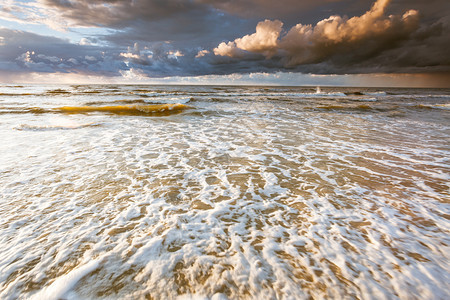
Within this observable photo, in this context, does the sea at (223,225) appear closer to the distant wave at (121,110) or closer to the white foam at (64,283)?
the white foam at (64,283)

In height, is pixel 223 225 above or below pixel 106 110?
above

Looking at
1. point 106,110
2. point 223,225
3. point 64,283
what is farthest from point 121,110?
point 64,283

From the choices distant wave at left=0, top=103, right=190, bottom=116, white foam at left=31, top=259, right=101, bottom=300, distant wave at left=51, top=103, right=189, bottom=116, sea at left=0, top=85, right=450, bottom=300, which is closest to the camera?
white foam at left=31, top=259, right=101, bottom=300

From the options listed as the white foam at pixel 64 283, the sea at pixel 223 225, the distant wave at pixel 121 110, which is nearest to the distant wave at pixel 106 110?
the distant wave at pixel 121 110

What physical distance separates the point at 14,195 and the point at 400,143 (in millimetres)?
10124

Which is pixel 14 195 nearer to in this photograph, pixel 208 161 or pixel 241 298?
pixel 208 161

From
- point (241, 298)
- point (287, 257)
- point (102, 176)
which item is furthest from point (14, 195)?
point (287, 257)

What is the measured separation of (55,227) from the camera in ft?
9.48

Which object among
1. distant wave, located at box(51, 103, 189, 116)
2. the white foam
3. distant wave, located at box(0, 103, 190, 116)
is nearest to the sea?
the white foam

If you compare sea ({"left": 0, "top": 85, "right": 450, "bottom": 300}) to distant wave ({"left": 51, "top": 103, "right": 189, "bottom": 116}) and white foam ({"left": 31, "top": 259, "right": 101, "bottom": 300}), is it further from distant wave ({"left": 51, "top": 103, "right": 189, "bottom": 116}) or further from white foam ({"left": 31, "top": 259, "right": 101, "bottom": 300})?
distant wave ({"left": 51, "top": 103, "right": 189, "bottom": 116})

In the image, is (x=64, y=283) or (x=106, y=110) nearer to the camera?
(x=64, y=283)

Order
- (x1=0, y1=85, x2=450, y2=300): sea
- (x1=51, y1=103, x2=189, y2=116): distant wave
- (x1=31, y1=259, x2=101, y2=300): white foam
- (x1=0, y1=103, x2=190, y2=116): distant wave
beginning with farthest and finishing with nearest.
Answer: (x1=51, y1=103, x2=189, y2=116): distant wave → (x1=0, y1=103, x2=190, y2=116): distant wave → (x1=0, y1=85, x2=450, y2=300): sea → (x1=31, y1=259, x2=101, y2=300): white foam

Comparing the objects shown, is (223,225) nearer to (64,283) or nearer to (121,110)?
(64,283)

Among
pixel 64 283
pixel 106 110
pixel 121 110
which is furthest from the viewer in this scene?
A: pixel 121 110
